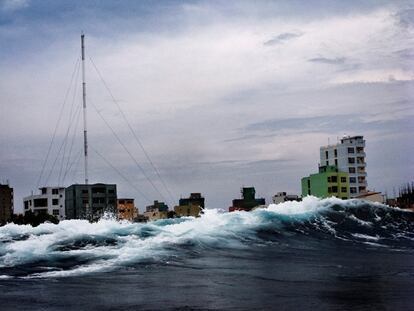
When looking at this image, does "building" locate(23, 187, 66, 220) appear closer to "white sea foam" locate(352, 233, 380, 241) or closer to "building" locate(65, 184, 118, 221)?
"building" locate(65, 184, 118, 221)

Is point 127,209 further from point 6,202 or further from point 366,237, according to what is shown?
point 366,237

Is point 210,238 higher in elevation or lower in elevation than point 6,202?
lower

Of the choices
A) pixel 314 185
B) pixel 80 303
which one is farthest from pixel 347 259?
pixel 314 185

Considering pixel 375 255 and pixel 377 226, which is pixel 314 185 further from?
pixel 375 255

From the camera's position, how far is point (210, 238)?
3472 cm

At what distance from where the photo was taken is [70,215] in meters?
93.4

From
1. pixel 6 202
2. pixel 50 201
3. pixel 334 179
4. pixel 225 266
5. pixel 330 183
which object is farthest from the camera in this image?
pixel 50 201

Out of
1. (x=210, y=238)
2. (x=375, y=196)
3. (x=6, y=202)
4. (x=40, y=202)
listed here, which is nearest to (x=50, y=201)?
(x=40, y=202)

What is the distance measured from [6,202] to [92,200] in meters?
14.5

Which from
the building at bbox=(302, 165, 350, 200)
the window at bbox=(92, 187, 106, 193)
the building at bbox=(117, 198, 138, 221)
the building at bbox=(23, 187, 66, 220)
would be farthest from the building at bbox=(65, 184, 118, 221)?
the building at bbox=(302, 165, 350, 200)

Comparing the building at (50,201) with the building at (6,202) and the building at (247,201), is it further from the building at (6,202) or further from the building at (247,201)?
the building at (247,201)

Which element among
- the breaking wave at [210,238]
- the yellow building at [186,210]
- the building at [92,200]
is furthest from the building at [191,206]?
the breaking wave at [210,238]

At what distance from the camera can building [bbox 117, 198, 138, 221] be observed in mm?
110938

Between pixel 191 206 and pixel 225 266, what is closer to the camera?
pixel 225 266
